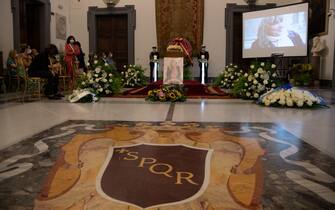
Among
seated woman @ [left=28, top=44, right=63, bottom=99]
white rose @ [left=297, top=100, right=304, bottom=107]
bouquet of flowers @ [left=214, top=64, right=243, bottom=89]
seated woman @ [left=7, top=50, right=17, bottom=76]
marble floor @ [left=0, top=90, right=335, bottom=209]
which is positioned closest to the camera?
marble floor @ [left=0, top=90, right=335, bottom=209]

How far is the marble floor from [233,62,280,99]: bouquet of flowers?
24.6 inches

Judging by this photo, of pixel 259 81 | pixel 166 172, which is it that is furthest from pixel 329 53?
pixel 166 172

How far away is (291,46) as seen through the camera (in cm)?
944

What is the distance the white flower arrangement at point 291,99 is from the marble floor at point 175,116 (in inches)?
9.0

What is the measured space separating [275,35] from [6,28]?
7.28m

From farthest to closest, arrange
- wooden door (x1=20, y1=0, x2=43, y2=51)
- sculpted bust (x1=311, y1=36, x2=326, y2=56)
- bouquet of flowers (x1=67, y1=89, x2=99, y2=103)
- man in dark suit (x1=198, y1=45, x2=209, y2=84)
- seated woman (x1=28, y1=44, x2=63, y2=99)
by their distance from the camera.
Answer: man in dark suit (x1=198, y1=45, x2=209, y2=84), wooden door (x1=20, y1=0, x2=43, y2=51), sculpted bust (x1=311, y1=36, x2=326, y2=56), seated woman (x1=28, y1=44, x2=63, y2=99), bouquet of flowers (x1=67, y1=89, x2=99, y2=103)

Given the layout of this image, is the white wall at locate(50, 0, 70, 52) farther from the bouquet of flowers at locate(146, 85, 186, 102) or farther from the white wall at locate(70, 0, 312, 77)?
the bouquet of flowers at locate(146, 85, 186, 102)

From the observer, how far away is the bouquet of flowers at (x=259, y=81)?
274 inches

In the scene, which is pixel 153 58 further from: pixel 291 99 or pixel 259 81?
pixel 291 99

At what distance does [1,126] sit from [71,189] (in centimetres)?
260

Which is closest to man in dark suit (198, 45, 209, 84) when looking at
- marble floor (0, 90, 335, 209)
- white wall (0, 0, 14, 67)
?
marble floor (0, 90, 335, 209)

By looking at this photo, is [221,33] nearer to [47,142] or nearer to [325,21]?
[325,21]

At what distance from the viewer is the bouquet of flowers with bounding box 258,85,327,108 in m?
5.89

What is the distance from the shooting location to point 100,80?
7766mm
